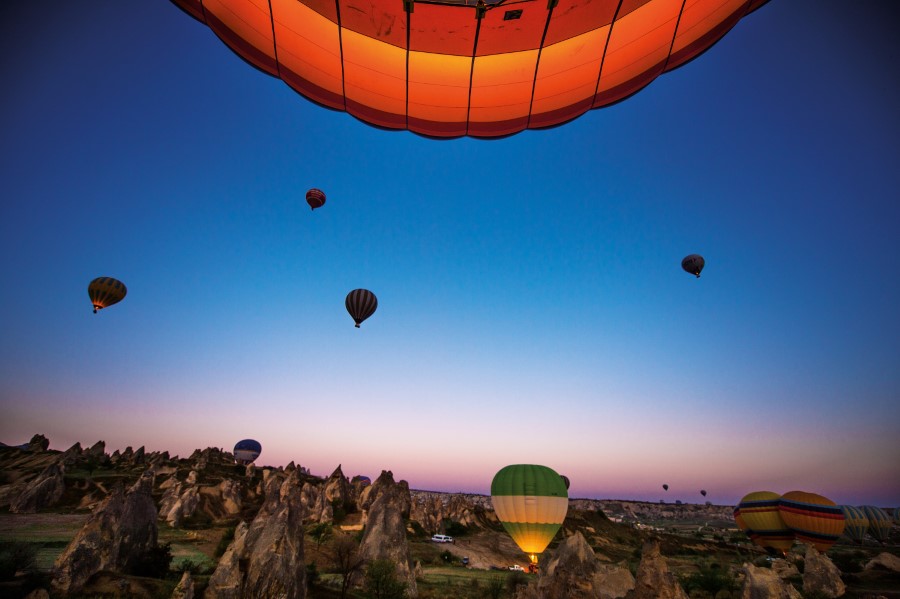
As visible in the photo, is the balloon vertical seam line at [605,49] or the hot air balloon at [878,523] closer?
the balloon vertical seam line at [605,49]

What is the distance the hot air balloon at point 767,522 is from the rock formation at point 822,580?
1582 centimetres

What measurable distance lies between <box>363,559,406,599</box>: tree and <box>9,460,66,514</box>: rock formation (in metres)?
42.8

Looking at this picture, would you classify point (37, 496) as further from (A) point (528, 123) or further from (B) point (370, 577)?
(A) point (528, 123)

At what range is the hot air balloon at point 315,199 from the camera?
2856 cm

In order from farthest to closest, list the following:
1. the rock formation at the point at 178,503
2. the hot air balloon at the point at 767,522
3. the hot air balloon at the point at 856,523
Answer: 1. the hot air balloon at the point at 856,523
2. the hot air balloon at the point at 767,522
3. the rock formation at the point at 178,503

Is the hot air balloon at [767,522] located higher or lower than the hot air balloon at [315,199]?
lower

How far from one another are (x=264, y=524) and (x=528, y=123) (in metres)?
22.1

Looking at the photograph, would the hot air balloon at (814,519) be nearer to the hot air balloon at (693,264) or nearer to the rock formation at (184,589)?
the hot air balloon at (693,264)

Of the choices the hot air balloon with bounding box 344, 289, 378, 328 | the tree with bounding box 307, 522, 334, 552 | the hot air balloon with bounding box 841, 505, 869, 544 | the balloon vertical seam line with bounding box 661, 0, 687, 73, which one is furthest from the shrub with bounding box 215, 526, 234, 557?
the hot air balloon with bounding box 841, 505, 869, 544

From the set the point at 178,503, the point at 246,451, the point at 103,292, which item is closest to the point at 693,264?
the point at 103,292

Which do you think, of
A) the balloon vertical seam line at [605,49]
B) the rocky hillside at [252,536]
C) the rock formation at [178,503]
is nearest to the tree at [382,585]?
the rocky hillside at [252,536]

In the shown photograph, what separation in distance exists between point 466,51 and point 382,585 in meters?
26.9

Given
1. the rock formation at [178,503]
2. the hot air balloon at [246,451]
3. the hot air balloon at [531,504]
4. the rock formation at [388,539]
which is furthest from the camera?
the hot air balloon at [246,451]

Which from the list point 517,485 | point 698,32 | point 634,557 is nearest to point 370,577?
point 517,485
